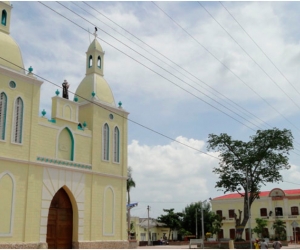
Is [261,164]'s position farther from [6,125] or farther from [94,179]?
[6,125]

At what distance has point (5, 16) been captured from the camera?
2223cm

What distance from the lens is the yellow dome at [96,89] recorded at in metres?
26.0

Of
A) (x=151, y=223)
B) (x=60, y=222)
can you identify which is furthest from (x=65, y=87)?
(x=151, y=223)

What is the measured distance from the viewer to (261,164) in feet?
123

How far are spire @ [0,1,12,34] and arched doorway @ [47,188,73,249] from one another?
925 cm

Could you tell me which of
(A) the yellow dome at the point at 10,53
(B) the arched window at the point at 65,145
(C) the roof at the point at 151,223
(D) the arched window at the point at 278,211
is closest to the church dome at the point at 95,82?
(B) the arched window at the point at 65,145

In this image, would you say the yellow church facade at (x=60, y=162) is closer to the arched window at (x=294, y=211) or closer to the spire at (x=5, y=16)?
the spire at (x=5, y=16)

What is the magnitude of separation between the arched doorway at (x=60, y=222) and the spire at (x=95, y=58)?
8.38 metres

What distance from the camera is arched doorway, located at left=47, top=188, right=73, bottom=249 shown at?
22094mm

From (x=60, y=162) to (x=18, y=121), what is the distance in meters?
3.26

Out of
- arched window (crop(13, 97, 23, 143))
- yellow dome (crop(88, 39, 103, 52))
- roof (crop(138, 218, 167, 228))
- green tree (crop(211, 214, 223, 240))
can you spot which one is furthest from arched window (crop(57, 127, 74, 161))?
roof (crop(138, 218, 167, 228))

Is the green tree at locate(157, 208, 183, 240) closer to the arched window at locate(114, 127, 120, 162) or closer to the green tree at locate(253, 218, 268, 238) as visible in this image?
the green tree at locate(253, 218, 268, 238)

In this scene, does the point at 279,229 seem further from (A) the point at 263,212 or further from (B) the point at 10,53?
(B) the point at 10,53

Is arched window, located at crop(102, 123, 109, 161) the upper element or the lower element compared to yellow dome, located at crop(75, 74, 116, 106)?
lower
